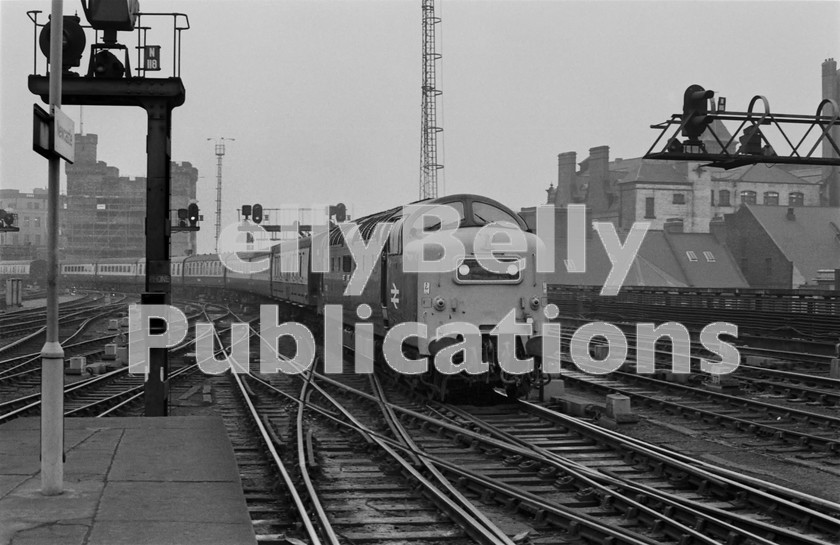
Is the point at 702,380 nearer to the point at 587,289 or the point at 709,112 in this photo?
the point at 709,112

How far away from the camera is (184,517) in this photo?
6.63m

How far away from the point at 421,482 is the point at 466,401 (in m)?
5.94

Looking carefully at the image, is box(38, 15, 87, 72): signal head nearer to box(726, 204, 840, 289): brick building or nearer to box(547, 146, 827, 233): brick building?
box(726, 204, 840, 289): brick building

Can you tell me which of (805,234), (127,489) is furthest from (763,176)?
(127,489)

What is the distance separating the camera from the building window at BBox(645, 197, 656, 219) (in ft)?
245

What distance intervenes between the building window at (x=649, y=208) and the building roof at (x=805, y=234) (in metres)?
13.8

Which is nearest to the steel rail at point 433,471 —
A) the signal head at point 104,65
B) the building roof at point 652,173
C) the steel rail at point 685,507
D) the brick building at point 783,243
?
the steel rail at point 685,507

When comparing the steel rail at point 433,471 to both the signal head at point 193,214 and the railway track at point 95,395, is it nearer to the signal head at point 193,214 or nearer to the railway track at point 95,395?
the railway track at point 95,395

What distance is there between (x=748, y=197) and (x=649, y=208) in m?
11.5

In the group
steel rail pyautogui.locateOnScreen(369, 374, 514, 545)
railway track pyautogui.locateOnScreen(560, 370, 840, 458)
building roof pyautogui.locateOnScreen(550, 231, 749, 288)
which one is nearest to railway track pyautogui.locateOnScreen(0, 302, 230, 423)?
steel rail pyautogui.locateOnScreen(369, 374, 514, 545)

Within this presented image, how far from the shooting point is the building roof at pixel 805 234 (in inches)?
2285

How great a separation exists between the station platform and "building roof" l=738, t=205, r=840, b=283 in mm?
53016

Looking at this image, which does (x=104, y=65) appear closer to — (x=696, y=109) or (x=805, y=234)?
(x=696, y=109)

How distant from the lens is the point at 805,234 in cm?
6006
